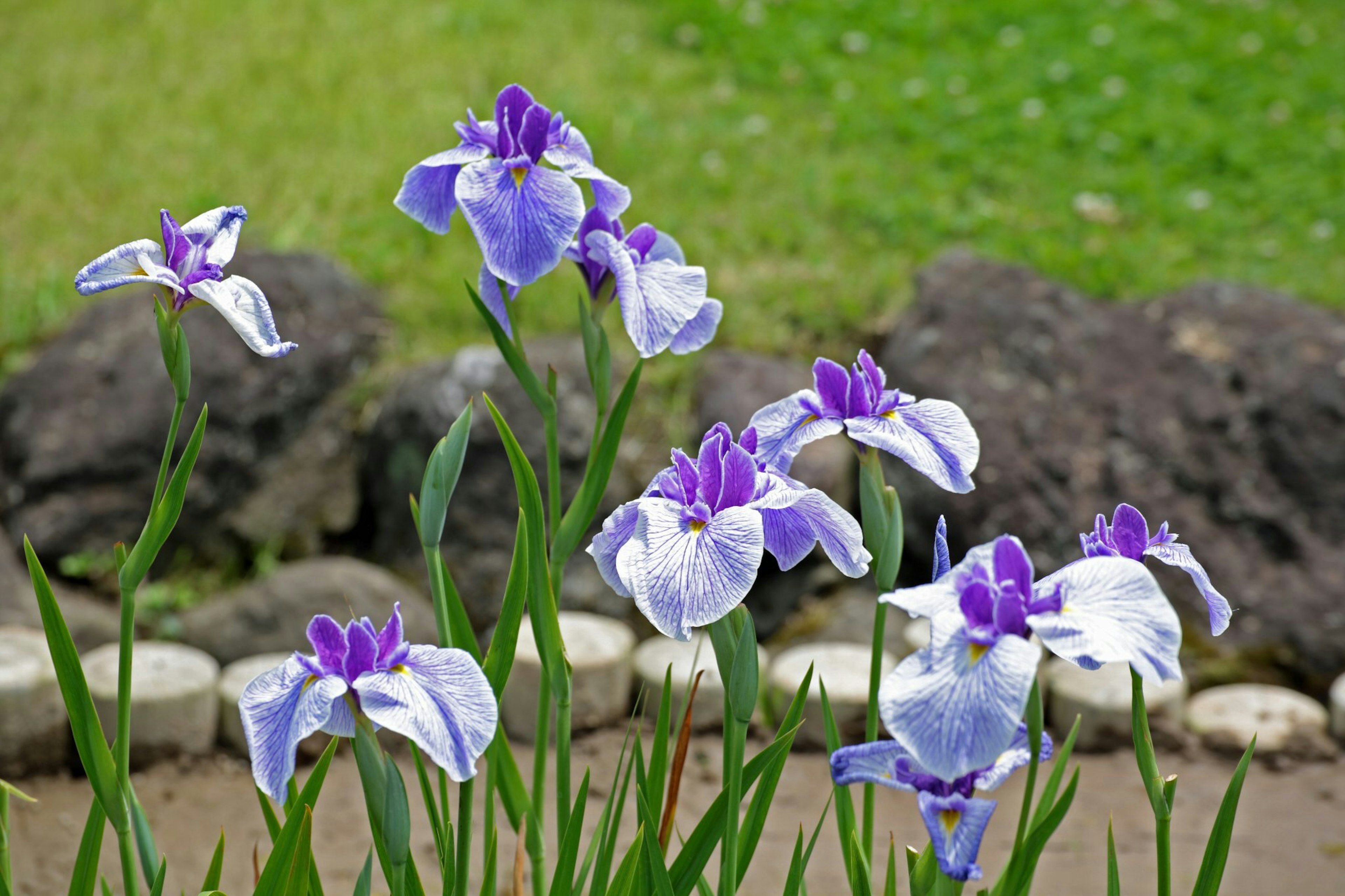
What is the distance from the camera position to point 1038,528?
3221 mm

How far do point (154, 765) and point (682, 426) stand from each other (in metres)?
1.62

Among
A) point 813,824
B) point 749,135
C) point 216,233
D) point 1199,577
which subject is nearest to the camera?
point 1199,577

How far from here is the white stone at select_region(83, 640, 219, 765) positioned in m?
2.71

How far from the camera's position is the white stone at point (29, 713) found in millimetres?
2629

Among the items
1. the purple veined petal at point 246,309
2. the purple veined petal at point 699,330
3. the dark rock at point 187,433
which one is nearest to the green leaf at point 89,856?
the purple veined petal at point 246,309

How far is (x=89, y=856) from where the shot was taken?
1167mm

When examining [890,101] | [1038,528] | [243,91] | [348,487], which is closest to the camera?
[1038,528]

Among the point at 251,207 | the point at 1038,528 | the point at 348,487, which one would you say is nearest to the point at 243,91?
the point at 251,207

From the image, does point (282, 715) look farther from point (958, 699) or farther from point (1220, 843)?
point (1220, 843)

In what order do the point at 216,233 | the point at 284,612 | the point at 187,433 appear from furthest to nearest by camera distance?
the point at 187,433
the point at 284,612
the point at 216,233

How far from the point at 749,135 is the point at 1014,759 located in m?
4.71

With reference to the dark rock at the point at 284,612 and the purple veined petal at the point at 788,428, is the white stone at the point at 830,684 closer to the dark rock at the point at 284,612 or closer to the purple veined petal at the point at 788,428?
the dark rock at the point at 284,612

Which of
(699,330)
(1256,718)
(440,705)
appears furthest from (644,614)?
(1256,718)

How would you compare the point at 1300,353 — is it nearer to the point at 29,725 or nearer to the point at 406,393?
the point at 406,393
